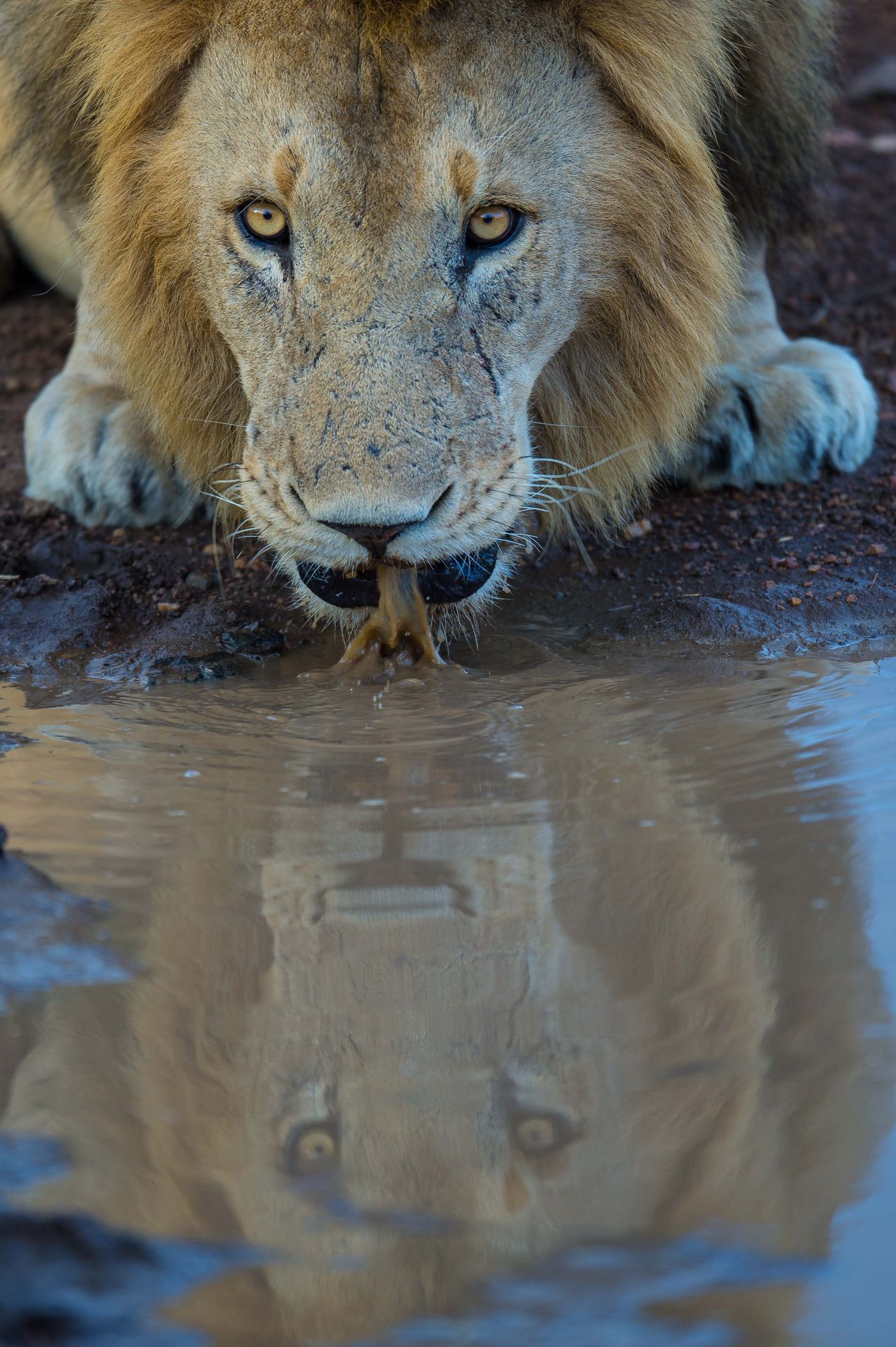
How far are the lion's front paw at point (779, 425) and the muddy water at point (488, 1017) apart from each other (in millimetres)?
1327

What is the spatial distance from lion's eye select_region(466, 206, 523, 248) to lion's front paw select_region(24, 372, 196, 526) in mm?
1378

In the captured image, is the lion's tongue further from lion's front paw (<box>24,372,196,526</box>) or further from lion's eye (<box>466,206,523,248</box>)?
lion's front paw (<box>24,372,196,526</box>)

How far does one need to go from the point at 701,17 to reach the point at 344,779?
1787 millimetres

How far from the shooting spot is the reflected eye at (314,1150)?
1665 mm

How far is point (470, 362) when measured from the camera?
2.93 meters

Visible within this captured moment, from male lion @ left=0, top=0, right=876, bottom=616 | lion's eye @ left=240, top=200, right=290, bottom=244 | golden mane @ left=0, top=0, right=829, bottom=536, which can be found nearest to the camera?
male lion @ left=0, top=0, right=876, bottom=616

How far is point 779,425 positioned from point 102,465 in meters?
1.89

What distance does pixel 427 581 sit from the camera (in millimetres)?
3197

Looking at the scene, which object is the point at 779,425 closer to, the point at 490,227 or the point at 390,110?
the point at 490,227

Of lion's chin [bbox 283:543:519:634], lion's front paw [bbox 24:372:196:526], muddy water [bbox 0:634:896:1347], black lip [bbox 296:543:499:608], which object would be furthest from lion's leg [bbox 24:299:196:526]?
muddy water [bbox 0:634:896:1347]

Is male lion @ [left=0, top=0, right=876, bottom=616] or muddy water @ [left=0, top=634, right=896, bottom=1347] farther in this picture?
male lion @ [left=0, top=0, right=876, bottom=616]

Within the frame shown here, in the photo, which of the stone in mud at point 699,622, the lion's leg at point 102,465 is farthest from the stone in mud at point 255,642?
the stone in mud at point 699,622

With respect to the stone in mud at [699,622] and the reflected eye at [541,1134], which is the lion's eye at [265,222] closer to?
the stone in mud at [699,622]

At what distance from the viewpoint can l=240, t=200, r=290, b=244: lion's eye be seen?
298 cm
